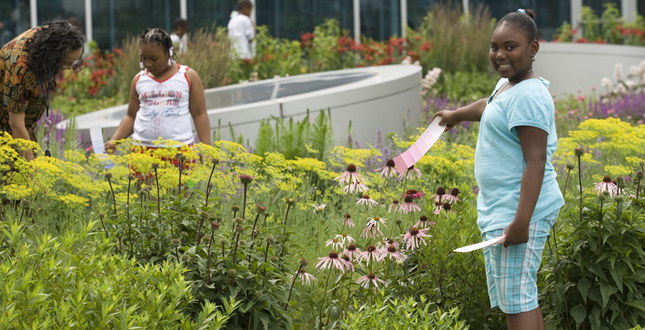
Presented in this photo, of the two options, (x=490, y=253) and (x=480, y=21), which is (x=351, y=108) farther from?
(x=480, y=21)

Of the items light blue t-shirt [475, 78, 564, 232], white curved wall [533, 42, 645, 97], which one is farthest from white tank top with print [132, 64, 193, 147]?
white curved wall [533, 42, 645, 97]

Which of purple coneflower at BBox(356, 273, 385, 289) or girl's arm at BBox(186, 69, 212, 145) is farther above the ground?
girl's arm at BBox(186, 69, 212, 145)

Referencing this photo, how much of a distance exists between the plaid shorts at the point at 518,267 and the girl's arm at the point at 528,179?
93 millimetres

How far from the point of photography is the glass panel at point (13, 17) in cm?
1535

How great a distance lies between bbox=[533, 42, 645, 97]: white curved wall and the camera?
531 inches

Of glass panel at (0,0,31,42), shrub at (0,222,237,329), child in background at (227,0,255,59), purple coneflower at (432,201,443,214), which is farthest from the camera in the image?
glass panel at (0,0,31,42)

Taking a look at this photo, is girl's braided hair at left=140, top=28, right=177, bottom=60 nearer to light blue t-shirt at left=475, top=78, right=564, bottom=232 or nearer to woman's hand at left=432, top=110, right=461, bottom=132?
woman's hand at left=432, top=110, right=461, bottom=132

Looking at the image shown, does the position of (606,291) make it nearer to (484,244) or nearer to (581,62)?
(484,244)

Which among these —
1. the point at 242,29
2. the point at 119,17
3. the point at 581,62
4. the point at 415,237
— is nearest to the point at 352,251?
the point at 415,237

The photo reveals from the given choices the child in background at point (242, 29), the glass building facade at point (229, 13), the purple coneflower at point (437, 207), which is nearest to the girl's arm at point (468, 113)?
the purple coneflower at point (437, 207)

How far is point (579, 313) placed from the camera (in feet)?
9.95

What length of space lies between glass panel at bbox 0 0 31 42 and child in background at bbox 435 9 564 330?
1447cm

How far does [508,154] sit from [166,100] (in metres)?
2.50

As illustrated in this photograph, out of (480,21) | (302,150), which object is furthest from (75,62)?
(480,21)
